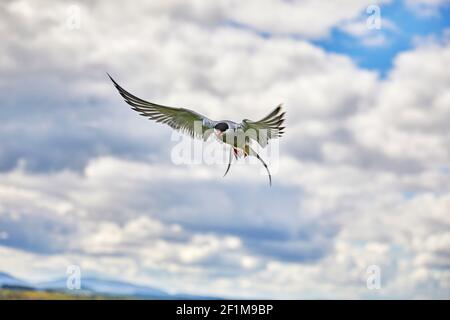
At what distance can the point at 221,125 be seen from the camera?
2033cm

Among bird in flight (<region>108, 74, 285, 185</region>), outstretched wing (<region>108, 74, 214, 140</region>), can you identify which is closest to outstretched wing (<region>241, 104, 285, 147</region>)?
bird in flight (<region>108, 74, 285, 185</region>)

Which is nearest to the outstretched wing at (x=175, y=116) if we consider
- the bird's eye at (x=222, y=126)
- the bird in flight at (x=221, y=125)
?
the bird in flight at (x=221, y=125)

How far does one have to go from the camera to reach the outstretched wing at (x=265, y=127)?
19.8 m

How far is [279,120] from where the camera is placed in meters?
20.0

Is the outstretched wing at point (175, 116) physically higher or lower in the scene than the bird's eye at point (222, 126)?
higher

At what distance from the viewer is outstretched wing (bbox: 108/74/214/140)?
2223cm

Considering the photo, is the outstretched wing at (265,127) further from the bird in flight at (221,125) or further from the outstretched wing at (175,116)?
the outstretched wing at (175,116)

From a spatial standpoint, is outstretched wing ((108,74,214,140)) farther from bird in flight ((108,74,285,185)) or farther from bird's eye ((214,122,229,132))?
bird's eye ((214,122,229,132))

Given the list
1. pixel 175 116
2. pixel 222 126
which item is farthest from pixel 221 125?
pixel 175 116

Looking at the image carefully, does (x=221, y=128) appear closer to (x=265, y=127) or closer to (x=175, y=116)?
(x=265, y=127)
